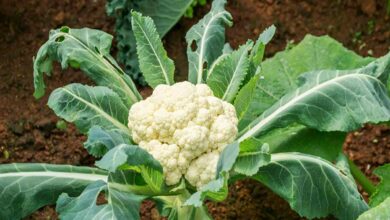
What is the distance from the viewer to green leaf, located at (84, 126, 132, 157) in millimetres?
2311

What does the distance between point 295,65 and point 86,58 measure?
886mm

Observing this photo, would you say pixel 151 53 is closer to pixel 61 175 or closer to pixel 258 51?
pixel 258 51

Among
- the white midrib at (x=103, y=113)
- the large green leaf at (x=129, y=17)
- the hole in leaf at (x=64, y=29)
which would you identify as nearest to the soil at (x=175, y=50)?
the large green leaf at (x=129, y=17)

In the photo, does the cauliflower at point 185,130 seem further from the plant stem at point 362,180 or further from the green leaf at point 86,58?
the plant stem at point 362,180

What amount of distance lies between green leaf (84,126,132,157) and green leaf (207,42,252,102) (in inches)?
18.6

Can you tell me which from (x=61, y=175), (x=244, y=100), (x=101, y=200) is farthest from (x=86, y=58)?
(x=101, y=200)

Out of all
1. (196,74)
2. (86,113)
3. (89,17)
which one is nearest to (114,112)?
(86,113)

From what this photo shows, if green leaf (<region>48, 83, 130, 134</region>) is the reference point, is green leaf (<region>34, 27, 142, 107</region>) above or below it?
above

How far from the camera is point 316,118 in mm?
2680

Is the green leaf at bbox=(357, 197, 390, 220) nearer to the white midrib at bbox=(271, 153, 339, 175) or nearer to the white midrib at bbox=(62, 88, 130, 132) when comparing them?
the white midrib at bbox=(271, 153, 339, 175)

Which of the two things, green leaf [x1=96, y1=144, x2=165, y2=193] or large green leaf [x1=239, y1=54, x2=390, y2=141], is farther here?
large green leaf [x1=239, y1=54, x2=390, y2=141]

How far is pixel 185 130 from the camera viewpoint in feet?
8.43

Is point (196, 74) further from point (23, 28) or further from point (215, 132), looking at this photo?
point (23, 28)

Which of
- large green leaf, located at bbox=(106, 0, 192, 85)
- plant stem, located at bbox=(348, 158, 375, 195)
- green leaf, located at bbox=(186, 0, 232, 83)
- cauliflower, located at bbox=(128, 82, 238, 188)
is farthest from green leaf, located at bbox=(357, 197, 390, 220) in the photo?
large green leaf, located at bbox=(106, 0, 192, 85)
